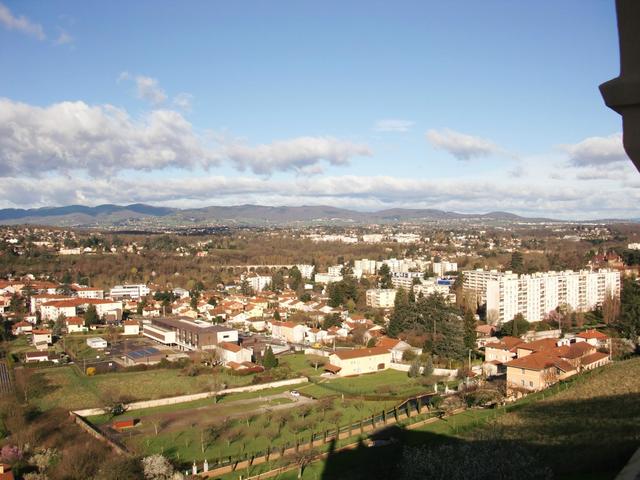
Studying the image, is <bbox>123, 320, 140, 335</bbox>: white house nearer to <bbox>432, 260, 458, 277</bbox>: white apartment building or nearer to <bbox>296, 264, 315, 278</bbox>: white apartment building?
<bbox>296, 264, 315, 278</bbox>: white apartment building

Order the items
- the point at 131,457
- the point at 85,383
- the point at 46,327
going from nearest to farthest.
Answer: the point at 131,457 → the point at 85,383 → the point at 46,327

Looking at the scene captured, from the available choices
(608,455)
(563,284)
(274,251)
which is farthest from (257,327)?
(274,251)

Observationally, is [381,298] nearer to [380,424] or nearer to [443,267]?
[443,267]

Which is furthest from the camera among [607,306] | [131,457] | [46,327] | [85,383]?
[46,327]

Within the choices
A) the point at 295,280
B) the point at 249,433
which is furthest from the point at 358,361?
the point at 295,280

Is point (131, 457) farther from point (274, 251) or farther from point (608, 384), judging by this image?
point (274, 251)
